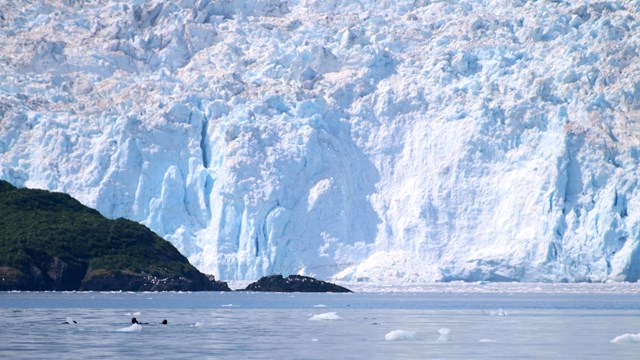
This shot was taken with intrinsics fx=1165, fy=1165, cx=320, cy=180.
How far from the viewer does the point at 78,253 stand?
4866cm

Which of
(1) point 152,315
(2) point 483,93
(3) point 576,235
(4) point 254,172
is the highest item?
(2) point 483,93

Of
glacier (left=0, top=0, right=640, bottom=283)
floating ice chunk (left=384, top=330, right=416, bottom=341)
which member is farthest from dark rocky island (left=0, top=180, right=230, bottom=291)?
floating ice chunk (left=384, top=330, right=416, bottom=341)

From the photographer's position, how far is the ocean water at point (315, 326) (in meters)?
19.6

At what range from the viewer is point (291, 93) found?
182ft

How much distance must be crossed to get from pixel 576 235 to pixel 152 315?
23318 mm

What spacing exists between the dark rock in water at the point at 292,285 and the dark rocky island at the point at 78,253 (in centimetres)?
224

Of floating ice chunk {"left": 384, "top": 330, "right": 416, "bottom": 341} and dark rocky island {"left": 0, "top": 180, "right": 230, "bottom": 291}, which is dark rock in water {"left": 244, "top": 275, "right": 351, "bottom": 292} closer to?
dark rocky island {"left": 0, "top": 180, "right": 230, "bottom": 291}

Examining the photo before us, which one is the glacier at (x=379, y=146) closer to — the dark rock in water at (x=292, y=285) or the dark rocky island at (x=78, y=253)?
the dark rock in water at (x=292, y=285)

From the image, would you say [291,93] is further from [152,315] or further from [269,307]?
[152,315]

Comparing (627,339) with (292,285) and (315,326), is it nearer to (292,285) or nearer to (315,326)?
(315,326)

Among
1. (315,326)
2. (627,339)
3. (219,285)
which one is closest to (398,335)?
(627,339)

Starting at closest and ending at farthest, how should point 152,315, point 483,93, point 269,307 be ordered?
point 152,315 → point 269,307 → point 483,93

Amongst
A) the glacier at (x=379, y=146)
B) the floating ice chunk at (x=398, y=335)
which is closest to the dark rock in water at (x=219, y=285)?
the glacier at (x=379, y=146)

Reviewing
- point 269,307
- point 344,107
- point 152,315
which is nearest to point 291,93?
point 344,107
